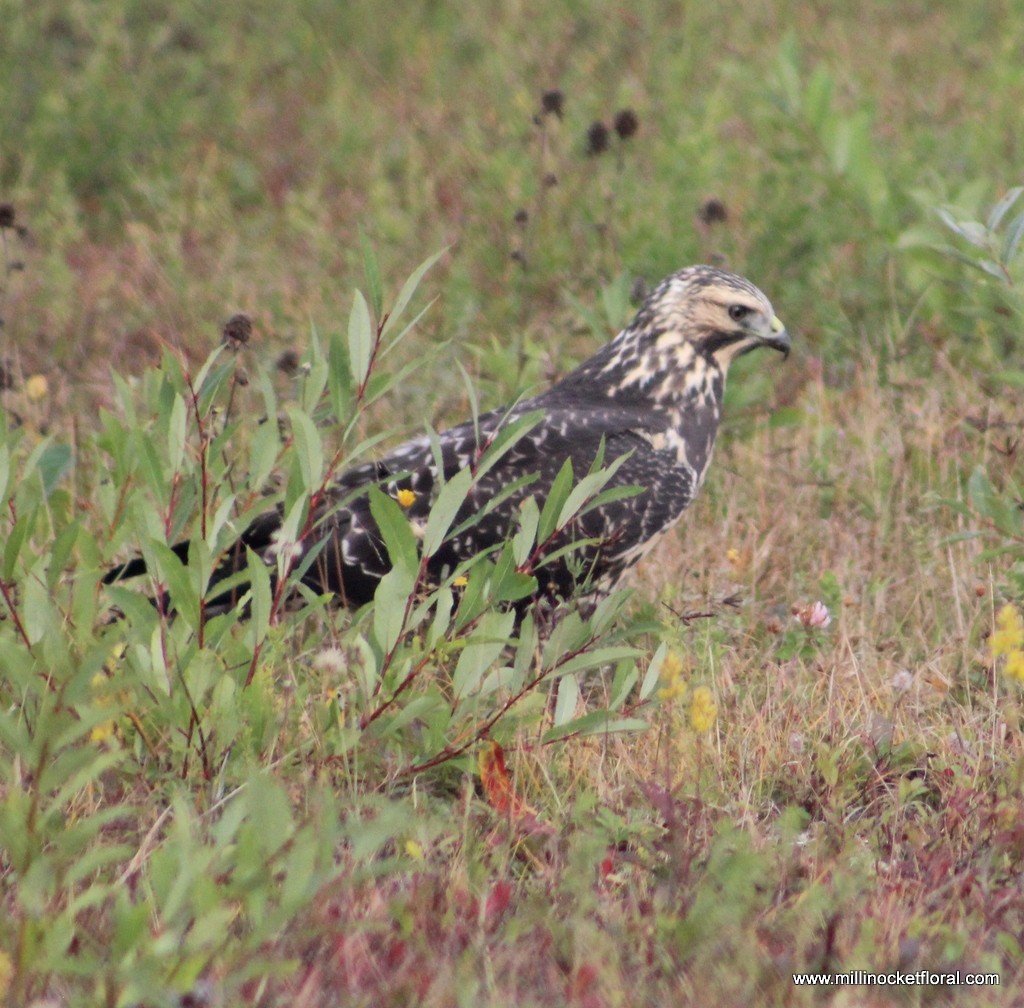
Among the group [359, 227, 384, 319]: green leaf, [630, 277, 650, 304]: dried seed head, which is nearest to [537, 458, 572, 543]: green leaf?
[359, 227, 384, 319]: green leaf

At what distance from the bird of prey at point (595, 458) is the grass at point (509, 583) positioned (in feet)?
0.64

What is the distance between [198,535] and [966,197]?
3.51 m

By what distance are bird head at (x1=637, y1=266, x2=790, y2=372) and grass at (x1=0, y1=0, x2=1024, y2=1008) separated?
1.69 ft

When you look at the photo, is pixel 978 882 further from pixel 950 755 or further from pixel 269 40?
pixel 269 40

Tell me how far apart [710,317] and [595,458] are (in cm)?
108

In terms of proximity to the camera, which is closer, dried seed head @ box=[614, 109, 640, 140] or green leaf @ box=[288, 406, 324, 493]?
green leaf @ box=[288, 406, 324, 493]

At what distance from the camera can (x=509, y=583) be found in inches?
138

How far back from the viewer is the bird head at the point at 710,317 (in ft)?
16.4

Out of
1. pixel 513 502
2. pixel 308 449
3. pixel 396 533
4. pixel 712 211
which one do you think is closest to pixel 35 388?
pixel 513 502

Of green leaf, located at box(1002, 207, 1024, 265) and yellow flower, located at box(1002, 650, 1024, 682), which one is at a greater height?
green leaf, located at box(1002, 207, 1024, 265)

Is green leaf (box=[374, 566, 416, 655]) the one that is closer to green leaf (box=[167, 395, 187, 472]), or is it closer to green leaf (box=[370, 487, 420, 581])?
green leaf (box=[370, 487, 420, 581])

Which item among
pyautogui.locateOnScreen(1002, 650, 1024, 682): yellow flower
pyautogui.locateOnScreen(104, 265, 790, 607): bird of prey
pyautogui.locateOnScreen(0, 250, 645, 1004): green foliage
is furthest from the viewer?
pyautogui.locateOnScreen(104, 265, 790, 607): bird of prey

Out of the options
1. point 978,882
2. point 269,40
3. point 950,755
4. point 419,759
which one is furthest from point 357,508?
point 269,40

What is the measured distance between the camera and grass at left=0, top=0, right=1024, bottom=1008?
2715mm
